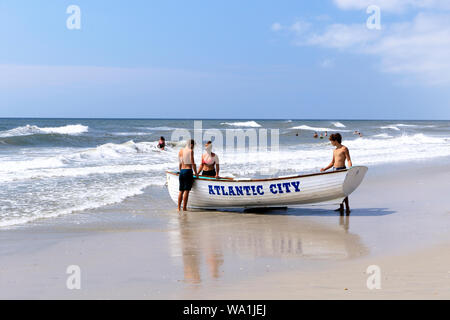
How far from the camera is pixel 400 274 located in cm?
511

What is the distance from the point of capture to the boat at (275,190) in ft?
28.7

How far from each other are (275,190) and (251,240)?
2.22 m

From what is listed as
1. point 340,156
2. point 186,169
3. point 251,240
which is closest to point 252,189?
point 186,169

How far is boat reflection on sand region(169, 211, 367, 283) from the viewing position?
5.91 m

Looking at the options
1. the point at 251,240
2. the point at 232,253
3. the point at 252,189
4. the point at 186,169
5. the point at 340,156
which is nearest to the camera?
the point at 232,253

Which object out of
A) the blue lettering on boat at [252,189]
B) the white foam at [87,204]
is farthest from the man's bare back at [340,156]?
the white foam at [87,204]

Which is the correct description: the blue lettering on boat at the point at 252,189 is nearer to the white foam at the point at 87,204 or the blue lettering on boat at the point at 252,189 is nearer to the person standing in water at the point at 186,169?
the person standing in water at the point at 186,169

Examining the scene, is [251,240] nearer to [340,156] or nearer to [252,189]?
[252,189]

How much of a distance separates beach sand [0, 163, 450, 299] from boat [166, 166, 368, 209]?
0.28 metres

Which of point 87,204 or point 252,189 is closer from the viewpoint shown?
point 252,189

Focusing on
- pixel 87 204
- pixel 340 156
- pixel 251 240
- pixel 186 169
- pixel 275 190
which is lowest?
pixel 251 240

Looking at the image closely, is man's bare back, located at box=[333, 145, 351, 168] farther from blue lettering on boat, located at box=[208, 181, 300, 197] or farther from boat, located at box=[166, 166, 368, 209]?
blue lettering on boat, located at box=[208, 181, 300, 197]

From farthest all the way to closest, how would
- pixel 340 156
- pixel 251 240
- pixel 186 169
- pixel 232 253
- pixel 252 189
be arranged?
pixel 186 169 → pixel 252 189 → pixel 340 156 → pixel 251 240 → pixel 232 253

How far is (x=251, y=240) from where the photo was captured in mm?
6992
